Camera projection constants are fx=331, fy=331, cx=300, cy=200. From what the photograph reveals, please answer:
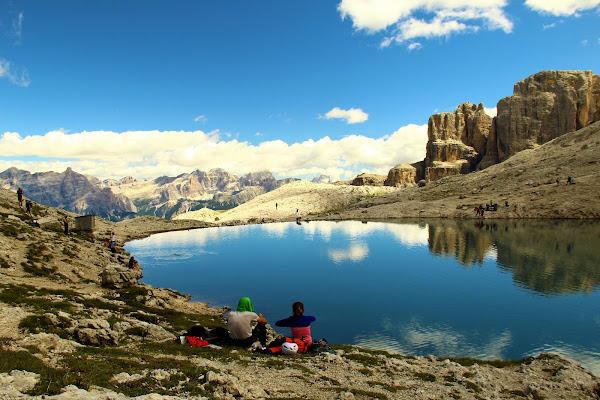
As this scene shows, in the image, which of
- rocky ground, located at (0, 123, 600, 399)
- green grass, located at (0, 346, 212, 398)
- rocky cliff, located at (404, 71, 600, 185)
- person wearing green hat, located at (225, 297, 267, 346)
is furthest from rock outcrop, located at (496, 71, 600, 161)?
green grass, located at (0, 346, 212, 398)

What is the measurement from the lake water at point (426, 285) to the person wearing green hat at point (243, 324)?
386 inches

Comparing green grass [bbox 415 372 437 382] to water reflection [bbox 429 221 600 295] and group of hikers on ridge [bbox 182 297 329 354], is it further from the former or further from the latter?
water reflection [bbox 429 221 600 295]

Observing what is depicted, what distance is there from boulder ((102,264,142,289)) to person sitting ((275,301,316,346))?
69.0ft

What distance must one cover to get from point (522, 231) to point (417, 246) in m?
30.6

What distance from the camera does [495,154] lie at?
7717 inches

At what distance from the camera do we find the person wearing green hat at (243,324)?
18.1 metres

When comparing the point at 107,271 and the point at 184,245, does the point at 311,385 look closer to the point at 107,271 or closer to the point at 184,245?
the point at 107,271

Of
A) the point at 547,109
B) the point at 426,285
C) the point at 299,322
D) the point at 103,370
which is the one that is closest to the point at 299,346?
the point at 299,322

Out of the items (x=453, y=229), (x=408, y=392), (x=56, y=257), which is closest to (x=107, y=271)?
(x=56, y=257)

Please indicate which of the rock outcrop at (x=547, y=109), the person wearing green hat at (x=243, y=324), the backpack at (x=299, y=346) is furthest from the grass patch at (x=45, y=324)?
the rock outcrop at (x=547, y=109)

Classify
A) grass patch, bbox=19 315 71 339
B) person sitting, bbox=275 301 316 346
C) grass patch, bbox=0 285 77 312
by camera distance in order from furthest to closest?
grass patch, bbox=0 285 77 312 → person sitting, bbox=275 301 316 346 → grass patch, bbox=19 315 71 339

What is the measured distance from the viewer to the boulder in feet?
103

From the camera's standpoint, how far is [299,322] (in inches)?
717

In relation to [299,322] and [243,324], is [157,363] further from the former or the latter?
[299,322]
